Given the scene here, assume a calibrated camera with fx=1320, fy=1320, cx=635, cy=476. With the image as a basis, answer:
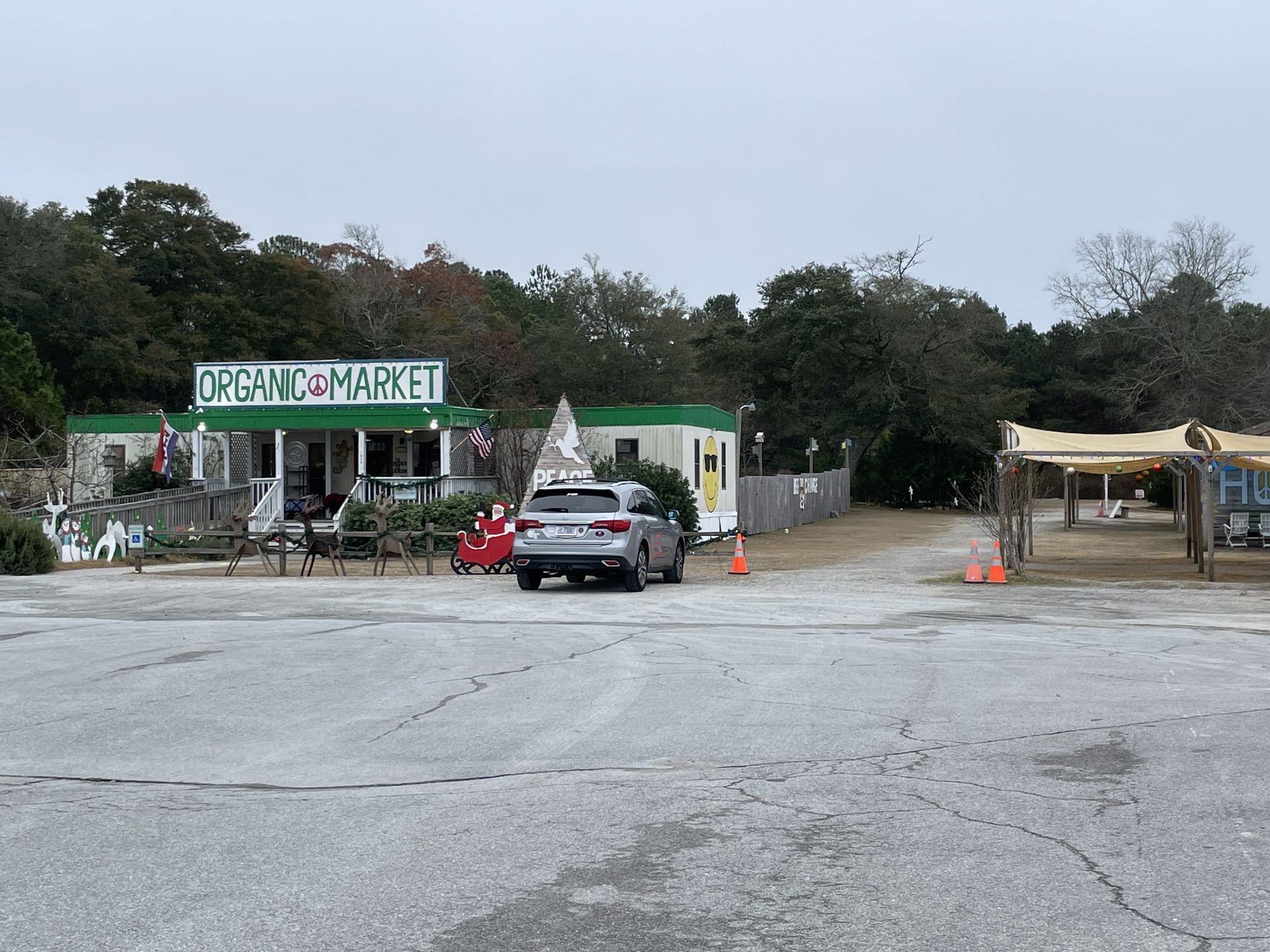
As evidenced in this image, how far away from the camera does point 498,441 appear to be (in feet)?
120

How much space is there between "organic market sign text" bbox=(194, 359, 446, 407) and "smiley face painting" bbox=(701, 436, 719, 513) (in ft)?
26.2

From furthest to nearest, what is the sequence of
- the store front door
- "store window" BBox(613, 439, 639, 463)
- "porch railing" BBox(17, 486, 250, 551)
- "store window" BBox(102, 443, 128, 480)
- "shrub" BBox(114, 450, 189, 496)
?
"store window" BBox(102, 443, 128, 480) < the store front door < "shrub" BBox(114, 450, 189, 496) < "store window" BBox(613, 439, 639, 463) < "porch railing" BBox(17, 486, 250, 551)

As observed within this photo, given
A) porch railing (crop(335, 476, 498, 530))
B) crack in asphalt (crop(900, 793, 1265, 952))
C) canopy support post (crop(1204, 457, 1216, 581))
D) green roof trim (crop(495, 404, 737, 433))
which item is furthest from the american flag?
crack in asphalt (crop(900, 793, 1265, 952))

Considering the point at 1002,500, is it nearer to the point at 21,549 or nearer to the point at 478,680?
the point at 478,680

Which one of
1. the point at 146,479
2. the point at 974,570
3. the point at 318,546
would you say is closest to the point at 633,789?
the point at 974,570

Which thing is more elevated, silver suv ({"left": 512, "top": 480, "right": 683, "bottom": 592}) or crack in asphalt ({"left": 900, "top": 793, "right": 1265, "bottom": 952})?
silver suv ({"left": 512, "top": 480, "right": 683, "bottom": 592})

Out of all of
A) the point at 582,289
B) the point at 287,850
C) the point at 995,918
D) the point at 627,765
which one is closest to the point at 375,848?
the point at 287,850

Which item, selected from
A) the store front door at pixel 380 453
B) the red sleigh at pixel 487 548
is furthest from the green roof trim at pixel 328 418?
the red sleigh at pixel 487 548

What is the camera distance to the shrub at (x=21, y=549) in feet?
82.7

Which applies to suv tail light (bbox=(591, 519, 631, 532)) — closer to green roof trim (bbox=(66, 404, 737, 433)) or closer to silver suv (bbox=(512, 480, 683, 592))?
silver suv (bbox=(512, 480, 683, 592))

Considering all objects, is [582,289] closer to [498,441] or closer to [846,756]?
[498,441]

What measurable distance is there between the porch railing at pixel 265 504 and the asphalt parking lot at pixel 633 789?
19207 mm

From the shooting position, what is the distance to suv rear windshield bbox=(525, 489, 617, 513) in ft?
66.5

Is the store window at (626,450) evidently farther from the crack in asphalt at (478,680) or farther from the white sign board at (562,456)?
the crack in asphalt at (478,680)
